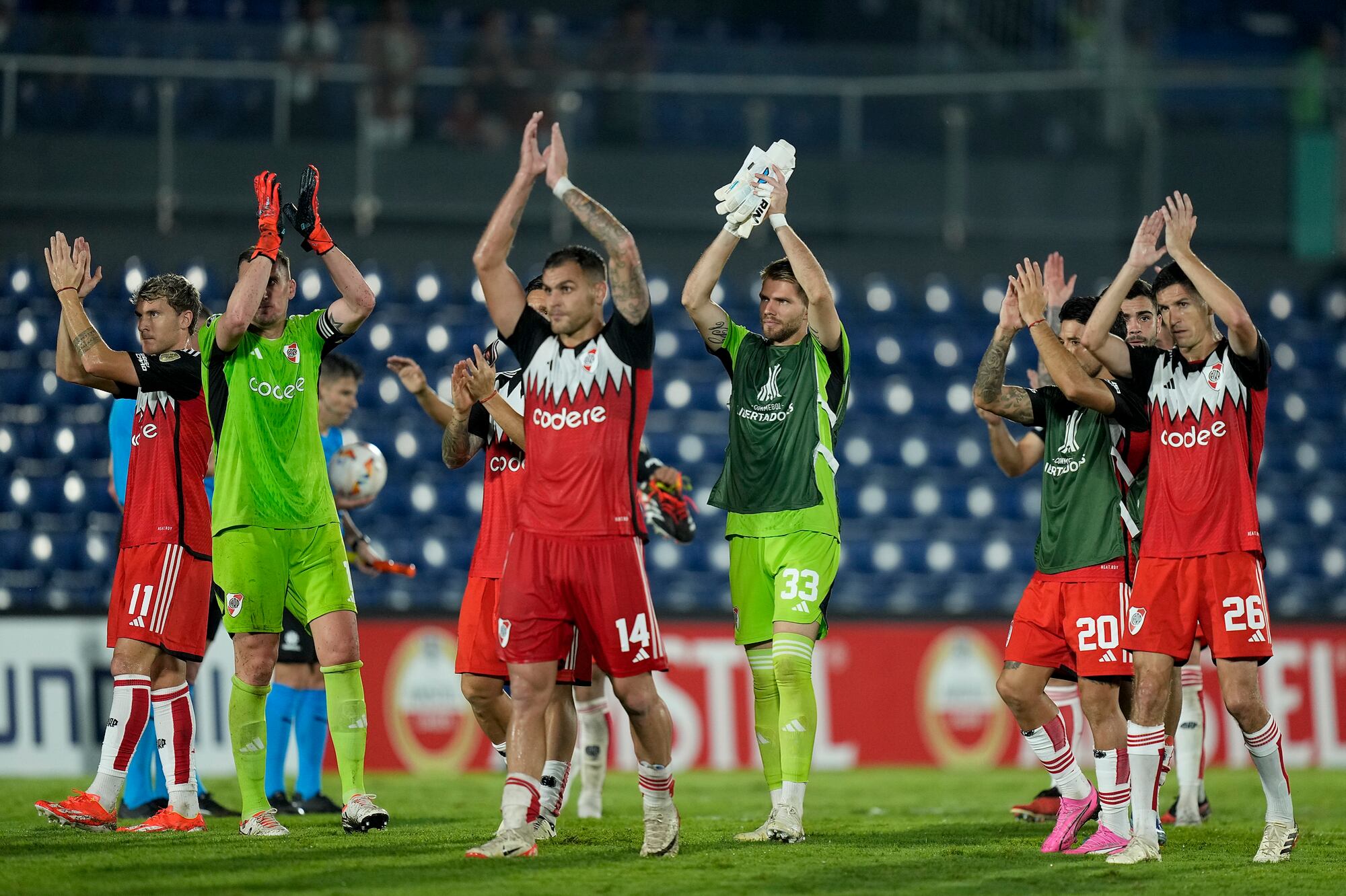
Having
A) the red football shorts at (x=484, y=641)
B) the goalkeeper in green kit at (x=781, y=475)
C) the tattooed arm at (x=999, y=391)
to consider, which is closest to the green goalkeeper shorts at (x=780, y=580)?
the goalkeeper in green kit at (x=781, y=475)

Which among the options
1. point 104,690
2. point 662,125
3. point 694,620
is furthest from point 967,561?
point 104,690

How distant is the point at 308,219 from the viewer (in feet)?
24.8

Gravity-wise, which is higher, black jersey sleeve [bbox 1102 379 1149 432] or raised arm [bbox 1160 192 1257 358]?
raised arm [bbox 1160 192 1257 358]

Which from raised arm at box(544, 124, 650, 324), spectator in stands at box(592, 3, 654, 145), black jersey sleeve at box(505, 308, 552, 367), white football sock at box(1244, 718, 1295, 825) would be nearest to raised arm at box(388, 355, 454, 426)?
black jersey sleeve at box(505, 308, 552, 367)

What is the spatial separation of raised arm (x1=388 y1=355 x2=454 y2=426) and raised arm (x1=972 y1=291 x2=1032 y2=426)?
2.70m

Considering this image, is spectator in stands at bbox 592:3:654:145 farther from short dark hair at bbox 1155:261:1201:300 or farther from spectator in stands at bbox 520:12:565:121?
short dark hair at bbox 1155:261:1201:300

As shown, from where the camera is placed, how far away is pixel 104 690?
39.3 ft

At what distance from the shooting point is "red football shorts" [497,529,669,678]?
21.5ft

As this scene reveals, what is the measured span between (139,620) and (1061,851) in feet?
14.6

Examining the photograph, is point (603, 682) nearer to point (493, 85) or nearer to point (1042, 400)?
point (1042, 400)

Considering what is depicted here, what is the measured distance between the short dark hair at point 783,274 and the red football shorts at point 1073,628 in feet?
6.09

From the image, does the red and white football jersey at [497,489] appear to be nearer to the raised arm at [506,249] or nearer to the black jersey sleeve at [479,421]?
the black jersey sleeve at [479,421]

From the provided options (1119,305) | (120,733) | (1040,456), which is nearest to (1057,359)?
(1119,305)

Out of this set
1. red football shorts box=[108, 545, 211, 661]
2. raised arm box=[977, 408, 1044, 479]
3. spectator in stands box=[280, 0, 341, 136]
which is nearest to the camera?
red football shorts box=[108, 545, 211, 661]
